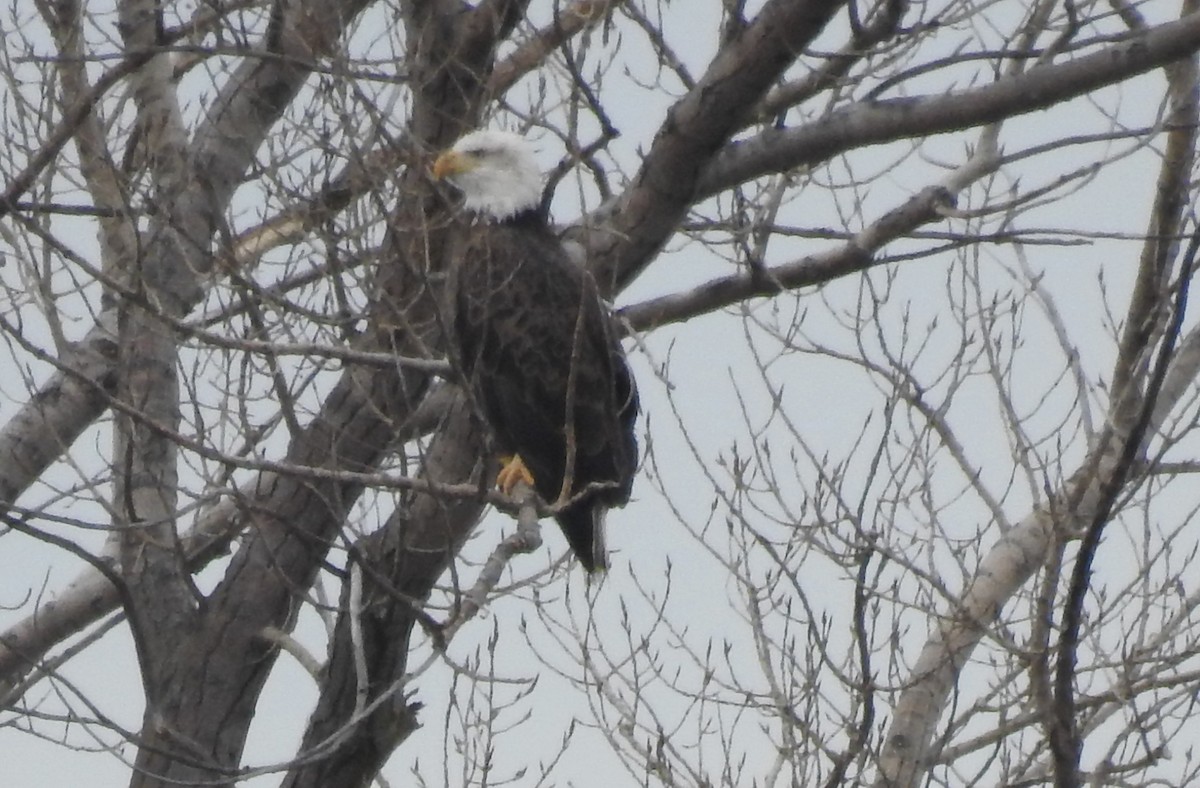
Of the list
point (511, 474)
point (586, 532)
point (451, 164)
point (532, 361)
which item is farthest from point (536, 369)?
point (451, 164)

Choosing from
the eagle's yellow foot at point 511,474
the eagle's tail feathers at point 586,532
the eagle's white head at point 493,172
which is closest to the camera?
the eagle's tail feathers at point 586,532

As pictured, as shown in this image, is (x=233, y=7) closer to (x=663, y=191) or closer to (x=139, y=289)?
(x=139, y=289)

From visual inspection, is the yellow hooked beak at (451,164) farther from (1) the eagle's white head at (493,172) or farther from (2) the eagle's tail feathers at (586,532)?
(2) the eagle's tail feathers at (586,532)

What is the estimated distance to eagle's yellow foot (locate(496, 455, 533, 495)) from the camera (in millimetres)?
5113

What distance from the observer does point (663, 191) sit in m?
3.96

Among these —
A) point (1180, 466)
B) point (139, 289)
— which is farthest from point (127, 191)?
point (1180, 466)

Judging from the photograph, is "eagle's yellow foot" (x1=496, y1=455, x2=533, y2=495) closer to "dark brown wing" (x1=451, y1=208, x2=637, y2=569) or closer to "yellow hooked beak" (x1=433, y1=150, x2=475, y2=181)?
"dark brown wing" (x1=451, y1=208, x2=637, y2=569)

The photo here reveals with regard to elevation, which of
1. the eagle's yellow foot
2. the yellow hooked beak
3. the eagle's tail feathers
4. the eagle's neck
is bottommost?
the eagle's tail feathers

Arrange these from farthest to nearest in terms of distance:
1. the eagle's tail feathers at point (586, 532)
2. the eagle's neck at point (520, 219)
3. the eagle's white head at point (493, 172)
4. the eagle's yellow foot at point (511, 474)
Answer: the eagle's neck at point (520, 219), the eagle's yellow foot at point (511, 474), the eagle's white head at point (493, 172), the eagle's tail feathers at point (586, 532)

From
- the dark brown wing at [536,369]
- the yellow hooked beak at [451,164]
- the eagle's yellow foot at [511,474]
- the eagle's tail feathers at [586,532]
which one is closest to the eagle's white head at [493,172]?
the yellow hooked beak at [451,164]

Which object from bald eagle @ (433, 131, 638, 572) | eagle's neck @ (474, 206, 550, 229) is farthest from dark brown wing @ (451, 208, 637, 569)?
eagle's neck @ (474, 206, 550, 229)

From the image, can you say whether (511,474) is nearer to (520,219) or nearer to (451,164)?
(520,219)

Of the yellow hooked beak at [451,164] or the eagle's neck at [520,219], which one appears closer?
the yellow hooked beak at [451,164]

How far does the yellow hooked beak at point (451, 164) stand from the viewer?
4.87 metres
